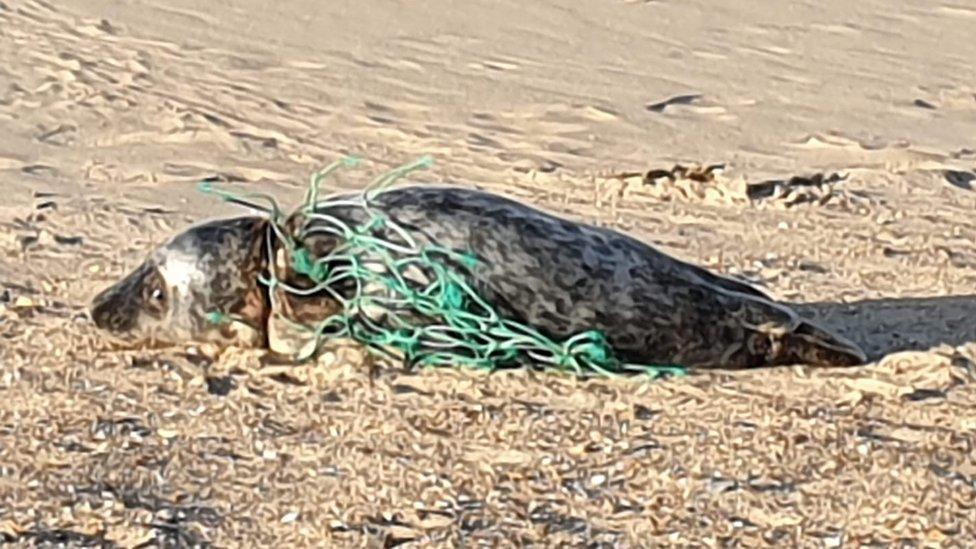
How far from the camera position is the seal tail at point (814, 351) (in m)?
4.80

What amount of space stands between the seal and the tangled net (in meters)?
0.03

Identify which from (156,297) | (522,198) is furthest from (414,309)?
(522,198)

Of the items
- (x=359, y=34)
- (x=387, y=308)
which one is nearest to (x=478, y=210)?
(x=387, y=308)

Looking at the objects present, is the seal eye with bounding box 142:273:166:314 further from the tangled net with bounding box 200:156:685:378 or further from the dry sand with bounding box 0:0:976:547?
the tangled net with bounding box 200:156:685:378

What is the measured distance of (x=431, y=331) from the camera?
4.73 meters

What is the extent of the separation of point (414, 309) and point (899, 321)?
1.32 meters

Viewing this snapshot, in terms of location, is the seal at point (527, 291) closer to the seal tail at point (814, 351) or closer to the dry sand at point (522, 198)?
the seal tail at point (814, 351)

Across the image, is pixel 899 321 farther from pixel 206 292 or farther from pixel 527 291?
pixel 206 292

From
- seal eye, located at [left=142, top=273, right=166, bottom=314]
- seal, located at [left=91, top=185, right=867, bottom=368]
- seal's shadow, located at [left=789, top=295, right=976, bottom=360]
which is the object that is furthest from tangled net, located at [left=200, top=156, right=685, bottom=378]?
seal's shadow, located at [left=789, top=295, right=976, bottom=360]

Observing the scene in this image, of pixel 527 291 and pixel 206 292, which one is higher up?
pixel 527 291

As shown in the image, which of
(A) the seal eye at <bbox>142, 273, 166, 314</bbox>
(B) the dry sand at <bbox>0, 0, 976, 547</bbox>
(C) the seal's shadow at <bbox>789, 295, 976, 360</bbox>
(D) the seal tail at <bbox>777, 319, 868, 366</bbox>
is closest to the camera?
(B) the dry sand at <bbox>0, 0, 976, 547</bbox>

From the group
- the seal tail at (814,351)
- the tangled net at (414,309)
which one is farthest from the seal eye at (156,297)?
the seal tail at (814,351)

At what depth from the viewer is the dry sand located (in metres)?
3.92

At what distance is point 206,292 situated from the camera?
490cm
